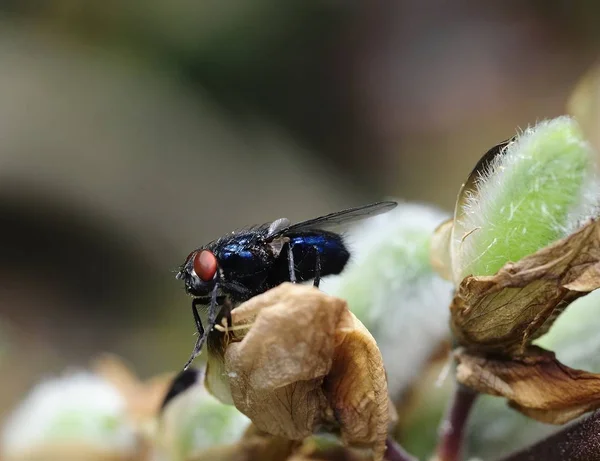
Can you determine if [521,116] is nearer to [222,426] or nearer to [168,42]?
[168,42]

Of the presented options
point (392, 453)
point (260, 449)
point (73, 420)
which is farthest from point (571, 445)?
point (73, 420)

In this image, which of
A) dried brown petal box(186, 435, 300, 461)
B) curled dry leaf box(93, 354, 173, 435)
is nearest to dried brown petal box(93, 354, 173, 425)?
curled dry leaf box(93, 354, 173, 435)

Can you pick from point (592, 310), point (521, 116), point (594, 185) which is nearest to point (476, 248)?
point (594, 185)

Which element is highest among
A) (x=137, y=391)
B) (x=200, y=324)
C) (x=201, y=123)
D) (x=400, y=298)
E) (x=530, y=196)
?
(x=530, y=196)

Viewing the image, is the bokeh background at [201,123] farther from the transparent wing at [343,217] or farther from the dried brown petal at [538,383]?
the dried brown petal at [538,383]

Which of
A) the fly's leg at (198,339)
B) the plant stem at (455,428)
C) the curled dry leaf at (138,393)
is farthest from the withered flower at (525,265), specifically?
the curled dry leaf at (138,393)

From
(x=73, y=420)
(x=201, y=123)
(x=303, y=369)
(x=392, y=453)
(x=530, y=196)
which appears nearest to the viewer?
(x=303, y=369)

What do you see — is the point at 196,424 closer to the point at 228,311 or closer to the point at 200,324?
the point at 200,324
